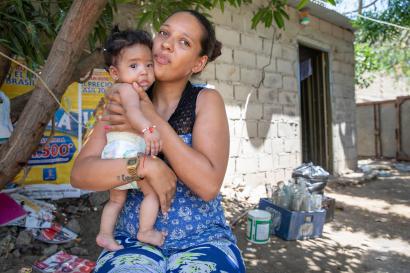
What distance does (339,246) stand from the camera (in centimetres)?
384

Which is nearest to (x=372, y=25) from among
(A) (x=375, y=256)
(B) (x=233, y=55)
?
(B) (x=233, y=55)

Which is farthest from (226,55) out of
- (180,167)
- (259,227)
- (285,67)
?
(180,167)

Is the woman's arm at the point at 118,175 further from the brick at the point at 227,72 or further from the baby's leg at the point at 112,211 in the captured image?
the brick at the point at 227,72

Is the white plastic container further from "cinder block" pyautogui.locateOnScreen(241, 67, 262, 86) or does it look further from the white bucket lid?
"cinder block" pyautogui.locateOnScreen(241, 67, 262, 86)

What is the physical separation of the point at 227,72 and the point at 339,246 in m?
2.73

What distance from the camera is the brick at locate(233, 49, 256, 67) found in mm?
5520

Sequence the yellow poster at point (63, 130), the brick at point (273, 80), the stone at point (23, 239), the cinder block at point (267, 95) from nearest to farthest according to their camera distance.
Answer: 1. the stone at point (23, 239)
2. the yellow poster at point (63, 130)
3. the cinder block at point (267, 95)
4. the brick at point (273, 80)

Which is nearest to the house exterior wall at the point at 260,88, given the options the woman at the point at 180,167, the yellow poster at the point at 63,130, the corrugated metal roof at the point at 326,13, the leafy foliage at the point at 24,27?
the corrugated metal roof at the point at 326,13

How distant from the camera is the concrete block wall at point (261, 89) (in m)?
5.37

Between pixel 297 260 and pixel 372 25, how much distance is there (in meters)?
7.30

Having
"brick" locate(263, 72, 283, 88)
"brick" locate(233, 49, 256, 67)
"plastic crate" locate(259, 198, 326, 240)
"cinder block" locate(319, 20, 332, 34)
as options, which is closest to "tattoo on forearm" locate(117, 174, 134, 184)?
"plastic crate" locate(259, 198, 326, 240)

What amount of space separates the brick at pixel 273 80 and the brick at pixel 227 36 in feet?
2.76

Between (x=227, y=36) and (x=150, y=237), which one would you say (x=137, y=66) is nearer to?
(x=150, y=237)

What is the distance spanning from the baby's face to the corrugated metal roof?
5.07m
